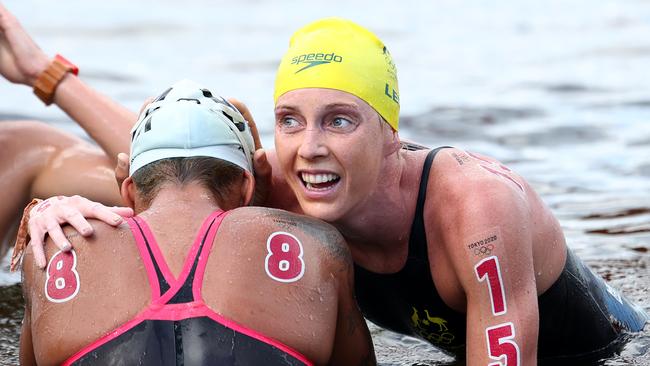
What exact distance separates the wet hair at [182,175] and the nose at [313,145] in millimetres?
337

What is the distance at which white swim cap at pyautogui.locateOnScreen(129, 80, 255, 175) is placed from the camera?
191 inches

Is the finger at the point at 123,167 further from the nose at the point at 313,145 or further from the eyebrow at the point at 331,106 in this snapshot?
the nose at the point at 313,145

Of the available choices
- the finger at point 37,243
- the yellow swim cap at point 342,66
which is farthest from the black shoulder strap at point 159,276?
the yellow swim cap at point 342,66

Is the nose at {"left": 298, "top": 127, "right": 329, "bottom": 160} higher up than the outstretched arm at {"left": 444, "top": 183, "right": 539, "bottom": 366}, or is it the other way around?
the nose at {"left": 298, "top": 127, "right": 329, "bottom": 160}

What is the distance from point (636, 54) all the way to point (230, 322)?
1441 cm

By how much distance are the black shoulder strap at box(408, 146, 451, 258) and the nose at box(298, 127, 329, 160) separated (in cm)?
56

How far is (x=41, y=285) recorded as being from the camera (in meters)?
4.45

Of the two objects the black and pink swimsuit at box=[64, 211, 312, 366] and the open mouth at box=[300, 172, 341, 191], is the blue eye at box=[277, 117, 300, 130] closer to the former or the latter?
the open mouth at box=[300, 172, 341, 191]

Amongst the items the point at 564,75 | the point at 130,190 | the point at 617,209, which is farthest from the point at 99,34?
the point at 130,190

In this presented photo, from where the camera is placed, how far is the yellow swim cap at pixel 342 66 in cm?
509

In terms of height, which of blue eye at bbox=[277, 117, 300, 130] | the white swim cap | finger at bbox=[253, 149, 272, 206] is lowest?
finger at bbox=[253, 149, 272, 206]

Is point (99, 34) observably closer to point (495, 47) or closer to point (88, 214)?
point (495, 47)

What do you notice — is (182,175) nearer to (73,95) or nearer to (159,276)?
(159,276)

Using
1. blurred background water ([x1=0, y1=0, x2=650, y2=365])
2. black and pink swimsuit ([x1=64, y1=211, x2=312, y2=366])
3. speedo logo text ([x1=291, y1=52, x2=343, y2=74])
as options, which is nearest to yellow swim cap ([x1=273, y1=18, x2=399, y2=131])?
speedo logo text ([x1=291, y1=52, x2=343, y2=74])
